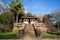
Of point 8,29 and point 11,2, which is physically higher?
point 11,2

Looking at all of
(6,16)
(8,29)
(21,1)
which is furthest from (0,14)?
(21,1)

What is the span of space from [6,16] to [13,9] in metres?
6.78

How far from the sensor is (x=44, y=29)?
18547mm

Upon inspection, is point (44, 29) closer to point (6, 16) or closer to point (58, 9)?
point (6, 16)

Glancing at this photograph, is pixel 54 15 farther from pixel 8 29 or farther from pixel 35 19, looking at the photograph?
pixel 8 29

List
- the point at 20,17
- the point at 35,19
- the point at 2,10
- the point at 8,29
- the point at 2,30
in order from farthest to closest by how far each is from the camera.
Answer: the point at 35,19, the point at 20,17, the point at 2,10, the point at 8,29, the point at 2,30

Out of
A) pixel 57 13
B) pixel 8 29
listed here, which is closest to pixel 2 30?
pixel 8 29

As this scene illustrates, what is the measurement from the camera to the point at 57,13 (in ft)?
85.9

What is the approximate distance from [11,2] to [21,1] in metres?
2.12

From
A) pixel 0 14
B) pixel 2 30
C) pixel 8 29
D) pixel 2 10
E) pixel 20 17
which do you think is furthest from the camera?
pixel 20 17

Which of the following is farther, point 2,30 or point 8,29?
point 8,29

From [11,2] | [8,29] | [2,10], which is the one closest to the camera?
[8,29]

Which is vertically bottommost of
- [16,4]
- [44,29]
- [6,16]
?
[44,29]

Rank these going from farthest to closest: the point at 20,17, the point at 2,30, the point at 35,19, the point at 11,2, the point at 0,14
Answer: the point at 35,19
the point at 20,17
the point at 11,2
the point at 0,14
the point at 2,30
